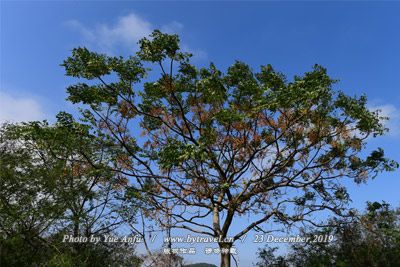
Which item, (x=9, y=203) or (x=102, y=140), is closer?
(x=9, y=203)

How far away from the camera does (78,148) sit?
11680mm

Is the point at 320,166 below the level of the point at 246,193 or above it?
above

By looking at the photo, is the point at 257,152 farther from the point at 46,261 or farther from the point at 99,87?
the point at 46,261

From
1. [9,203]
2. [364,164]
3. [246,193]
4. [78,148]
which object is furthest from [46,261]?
[364,164]

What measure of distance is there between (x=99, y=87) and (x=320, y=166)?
7010 mm

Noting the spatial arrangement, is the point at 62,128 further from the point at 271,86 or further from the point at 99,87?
the point at 271,86

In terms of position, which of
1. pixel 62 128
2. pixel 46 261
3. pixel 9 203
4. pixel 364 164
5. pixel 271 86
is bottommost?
pixel 46 261

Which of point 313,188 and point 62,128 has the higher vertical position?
point 62,128

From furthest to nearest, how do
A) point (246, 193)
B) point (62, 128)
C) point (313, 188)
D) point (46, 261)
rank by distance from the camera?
point (313, 188) → point (246, 193) → point (62, 128) → point (46, 261)

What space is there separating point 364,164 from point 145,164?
6.61 meters

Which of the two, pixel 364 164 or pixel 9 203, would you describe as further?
pixel 364 164

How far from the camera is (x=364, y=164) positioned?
1243cm

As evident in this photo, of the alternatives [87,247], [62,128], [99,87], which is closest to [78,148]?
[62,128]

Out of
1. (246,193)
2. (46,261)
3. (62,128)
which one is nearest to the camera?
(46,261)
